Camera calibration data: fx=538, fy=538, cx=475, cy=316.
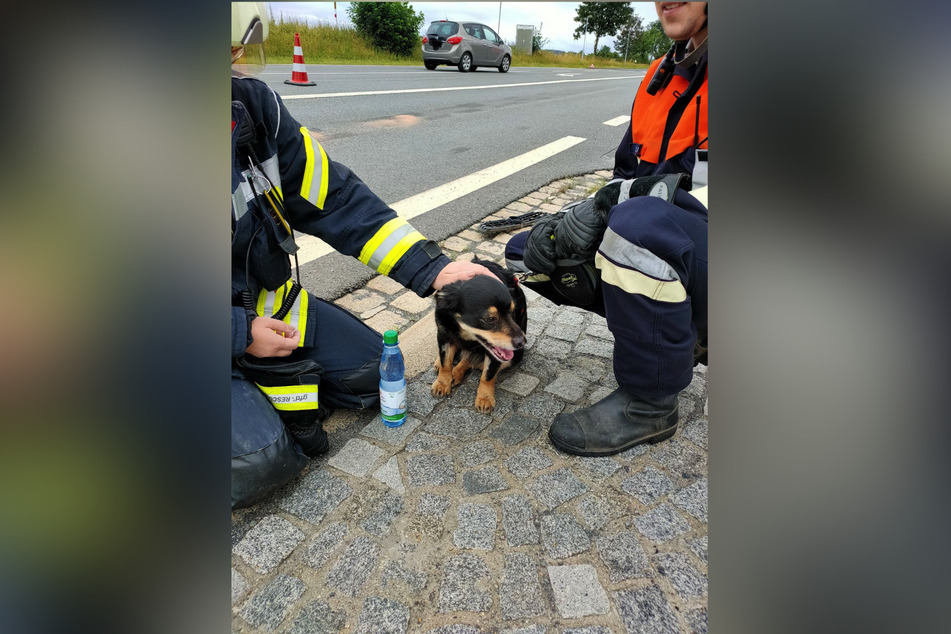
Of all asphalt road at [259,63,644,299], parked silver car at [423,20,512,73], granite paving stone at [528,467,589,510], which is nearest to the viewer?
granite paving stone at [528,467,589,510]

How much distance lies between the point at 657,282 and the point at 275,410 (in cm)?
157

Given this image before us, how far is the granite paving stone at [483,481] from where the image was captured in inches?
82.7

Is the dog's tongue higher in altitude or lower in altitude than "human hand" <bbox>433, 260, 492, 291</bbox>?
lower

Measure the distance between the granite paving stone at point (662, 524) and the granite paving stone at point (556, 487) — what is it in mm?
248

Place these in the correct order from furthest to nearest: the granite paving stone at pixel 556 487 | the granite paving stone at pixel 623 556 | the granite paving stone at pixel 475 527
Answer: the granite paving stone at pixel 556 487
the granite paving stone at pixel 475 527
the granite paving stone at pixel 623 556

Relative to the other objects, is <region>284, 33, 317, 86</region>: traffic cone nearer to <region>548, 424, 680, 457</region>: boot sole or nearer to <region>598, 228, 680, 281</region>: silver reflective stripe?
<region>598, 228, 680, 281</region>: silver reflective stripe

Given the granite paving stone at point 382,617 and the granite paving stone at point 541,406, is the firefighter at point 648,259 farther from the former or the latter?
the granite paving stone at point 382,617

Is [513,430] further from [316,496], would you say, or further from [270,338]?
[270,338]

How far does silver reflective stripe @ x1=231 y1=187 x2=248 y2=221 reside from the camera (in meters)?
A: 1.90

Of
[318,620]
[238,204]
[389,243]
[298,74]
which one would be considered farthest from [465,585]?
[298,74]

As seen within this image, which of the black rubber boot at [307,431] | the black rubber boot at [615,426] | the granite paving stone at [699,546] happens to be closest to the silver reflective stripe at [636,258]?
the black rubber boot at [615,426]

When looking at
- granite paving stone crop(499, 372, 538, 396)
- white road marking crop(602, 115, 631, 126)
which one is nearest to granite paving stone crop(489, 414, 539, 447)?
granite paving stone crop(499, 372, 538, 396)
